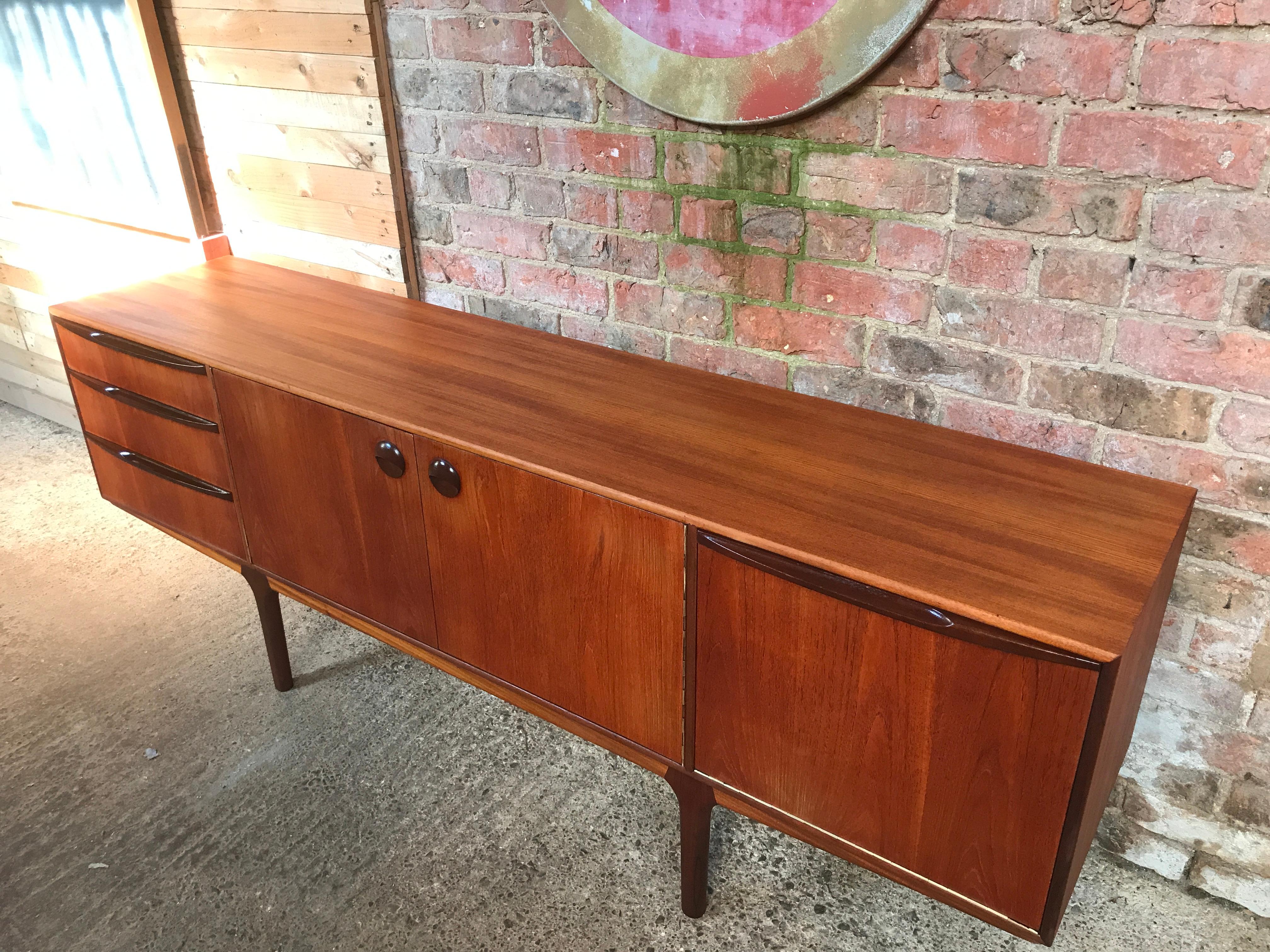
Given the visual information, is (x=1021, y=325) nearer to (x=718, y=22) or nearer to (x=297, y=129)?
(x=718, y=22)

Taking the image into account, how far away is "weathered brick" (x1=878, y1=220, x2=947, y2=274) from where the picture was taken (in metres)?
1.42

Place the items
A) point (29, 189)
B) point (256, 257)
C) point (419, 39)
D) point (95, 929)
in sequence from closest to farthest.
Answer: point (95, 929), point (419, 39), point (256, 257), point (29, 189)

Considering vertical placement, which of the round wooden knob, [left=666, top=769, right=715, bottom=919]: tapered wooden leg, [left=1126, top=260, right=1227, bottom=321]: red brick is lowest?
[left=666, top=769, right=715, bottom=919]: tapered wooden leg

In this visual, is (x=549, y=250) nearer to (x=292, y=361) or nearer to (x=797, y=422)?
(x=292, y=361)

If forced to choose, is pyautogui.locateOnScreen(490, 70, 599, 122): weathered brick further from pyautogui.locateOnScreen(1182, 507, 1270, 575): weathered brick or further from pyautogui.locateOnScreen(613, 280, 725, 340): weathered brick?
pyautogui.locateOnScreen(1182, 507, 1270, 575): weathered brick

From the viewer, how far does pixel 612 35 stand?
157 cm

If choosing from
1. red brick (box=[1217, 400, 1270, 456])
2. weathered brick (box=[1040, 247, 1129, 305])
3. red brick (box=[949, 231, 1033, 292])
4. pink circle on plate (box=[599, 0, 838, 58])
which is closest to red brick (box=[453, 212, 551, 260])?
pink circle on plate (box=[599, 0, 838, 58])

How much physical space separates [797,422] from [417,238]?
3.25 feet

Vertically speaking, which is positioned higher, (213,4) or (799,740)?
(213,4)

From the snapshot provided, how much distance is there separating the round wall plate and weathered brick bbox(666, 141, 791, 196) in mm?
49

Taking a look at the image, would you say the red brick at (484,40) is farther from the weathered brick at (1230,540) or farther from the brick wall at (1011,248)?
the weathered brick at (1230,540)

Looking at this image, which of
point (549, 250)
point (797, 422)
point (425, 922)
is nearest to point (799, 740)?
point (797, 422)

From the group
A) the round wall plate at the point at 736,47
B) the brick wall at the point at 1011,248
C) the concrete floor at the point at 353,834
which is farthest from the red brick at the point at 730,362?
the concrete floor at the point at 353,834

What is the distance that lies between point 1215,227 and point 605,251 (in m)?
0.96
